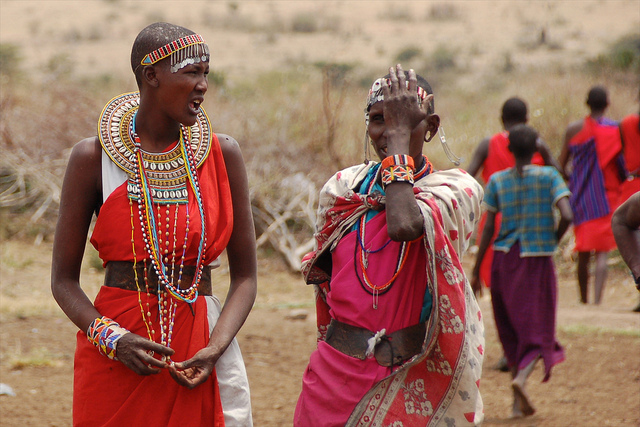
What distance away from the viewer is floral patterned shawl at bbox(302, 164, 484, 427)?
2.95 meters

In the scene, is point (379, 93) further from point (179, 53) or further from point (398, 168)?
point (179, 53)

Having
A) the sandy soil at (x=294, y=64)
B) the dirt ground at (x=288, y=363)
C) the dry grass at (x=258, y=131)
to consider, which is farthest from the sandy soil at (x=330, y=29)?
the dirt ground at (x=288, y=363)

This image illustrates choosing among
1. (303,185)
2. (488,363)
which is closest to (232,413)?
(488,363)

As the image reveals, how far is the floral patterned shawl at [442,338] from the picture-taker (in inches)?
116

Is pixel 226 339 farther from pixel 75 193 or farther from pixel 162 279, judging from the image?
pixel 75 193

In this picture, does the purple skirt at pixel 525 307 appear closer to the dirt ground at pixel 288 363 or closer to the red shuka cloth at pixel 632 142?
the dirt ground at pixel 288 363

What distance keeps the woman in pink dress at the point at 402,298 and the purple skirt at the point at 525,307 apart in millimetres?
2754

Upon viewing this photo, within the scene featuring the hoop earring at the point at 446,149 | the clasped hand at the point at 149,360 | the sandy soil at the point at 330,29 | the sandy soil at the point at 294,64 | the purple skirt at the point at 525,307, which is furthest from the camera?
the sandy soil at the point at 330,29

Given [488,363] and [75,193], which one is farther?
[488,363]

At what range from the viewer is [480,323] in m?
3.17

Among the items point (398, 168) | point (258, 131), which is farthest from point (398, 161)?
point (258, 131)

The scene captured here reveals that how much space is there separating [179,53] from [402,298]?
1.18 m

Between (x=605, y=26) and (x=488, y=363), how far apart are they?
119 feet

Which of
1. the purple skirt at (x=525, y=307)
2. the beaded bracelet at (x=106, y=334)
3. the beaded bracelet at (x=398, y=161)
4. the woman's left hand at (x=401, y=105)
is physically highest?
the woman's left hand at (x=401, y=105)
